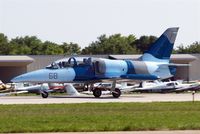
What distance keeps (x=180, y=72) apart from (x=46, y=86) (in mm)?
42033

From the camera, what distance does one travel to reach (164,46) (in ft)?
148

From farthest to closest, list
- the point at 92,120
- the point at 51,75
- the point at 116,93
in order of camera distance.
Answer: the point at 51,75, the point at 116,93, the point at 92,120

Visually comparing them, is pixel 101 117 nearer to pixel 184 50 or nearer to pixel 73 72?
pixel 73 72

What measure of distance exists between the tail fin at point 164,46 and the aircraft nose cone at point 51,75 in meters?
5.87

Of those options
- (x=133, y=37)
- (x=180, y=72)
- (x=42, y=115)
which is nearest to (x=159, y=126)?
(x=42, y=115)

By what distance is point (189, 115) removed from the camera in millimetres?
22969

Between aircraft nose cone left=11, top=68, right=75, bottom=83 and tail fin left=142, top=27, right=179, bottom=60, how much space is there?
5874mm

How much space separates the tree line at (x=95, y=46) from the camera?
13500cm

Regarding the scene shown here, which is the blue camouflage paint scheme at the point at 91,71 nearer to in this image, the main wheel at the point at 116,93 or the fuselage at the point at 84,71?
the fuselage at the point at 84,71

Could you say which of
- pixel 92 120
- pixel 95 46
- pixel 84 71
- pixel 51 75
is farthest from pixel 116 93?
pixel 95 46

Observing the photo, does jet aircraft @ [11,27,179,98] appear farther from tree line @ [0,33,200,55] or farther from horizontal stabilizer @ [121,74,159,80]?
tree line @ [0,33,200,55]

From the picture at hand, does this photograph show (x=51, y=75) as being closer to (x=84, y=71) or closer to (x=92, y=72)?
(x=84, y=71)

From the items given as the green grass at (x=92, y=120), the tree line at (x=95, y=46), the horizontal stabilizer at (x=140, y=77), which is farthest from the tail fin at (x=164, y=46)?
the tree line at (x=95, y=46)

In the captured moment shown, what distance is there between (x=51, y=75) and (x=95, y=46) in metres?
97.3
